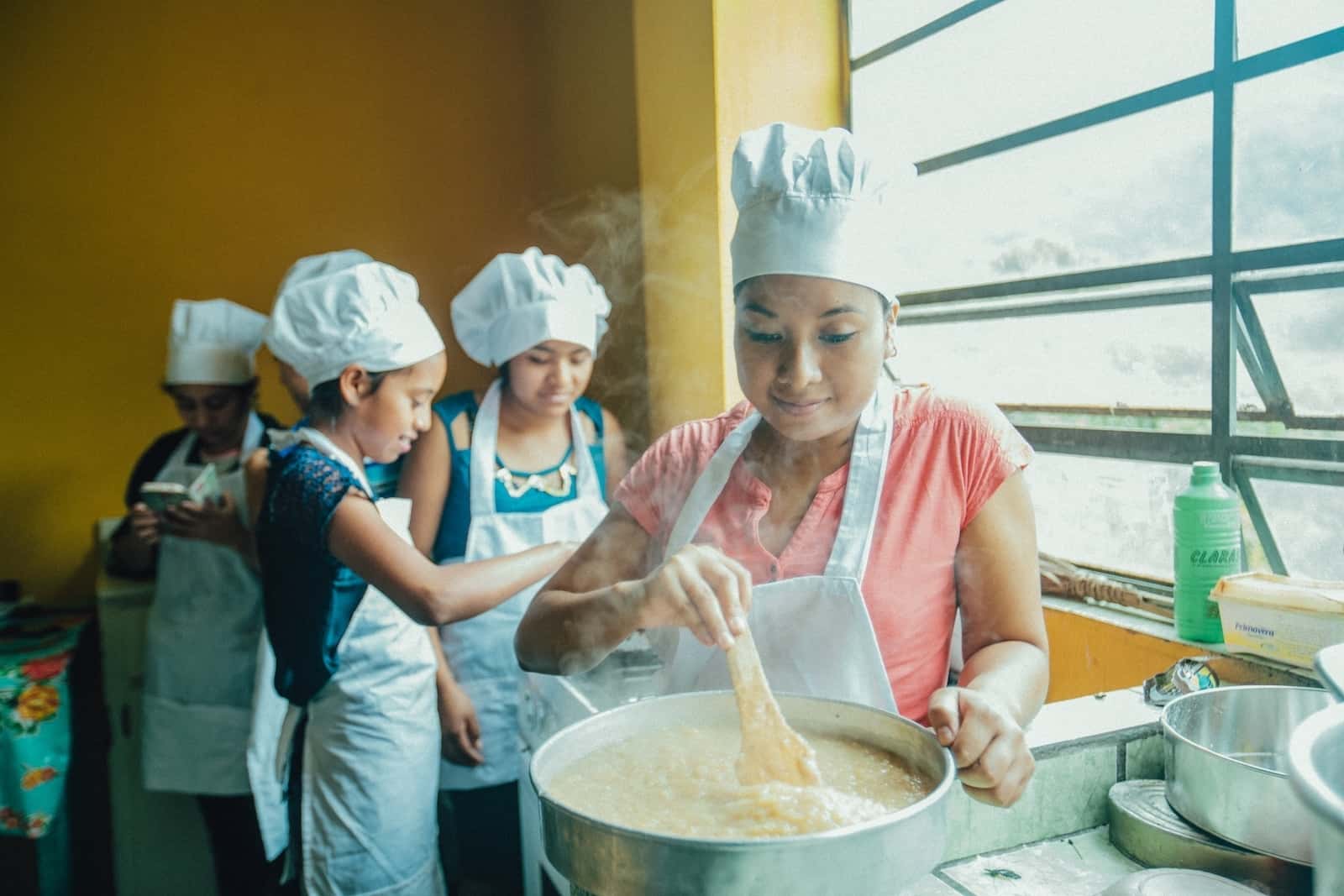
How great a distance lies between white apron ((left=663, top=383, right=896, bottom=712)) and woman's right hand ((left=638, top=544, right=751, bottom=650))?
22 cm

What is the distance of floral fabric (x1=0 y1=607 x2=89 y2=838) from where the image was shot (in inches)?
95.7

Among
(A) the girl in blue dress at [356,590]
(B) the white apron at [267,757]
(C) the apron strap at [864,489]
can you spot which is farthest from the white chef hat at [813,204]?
(B) the white apron at [267,757]

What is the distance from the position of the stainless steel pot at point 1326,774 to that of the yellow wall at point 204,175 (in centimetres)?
243

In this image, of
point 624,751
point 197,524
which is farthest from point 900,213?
point 197,524

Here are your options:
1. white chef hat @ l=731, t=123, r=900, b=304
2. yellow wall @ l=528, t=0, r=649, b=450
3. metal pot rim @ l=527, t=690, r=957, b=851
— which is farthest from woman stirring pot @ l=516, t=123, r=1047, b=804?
yellow wall @ l=528, t=0, r=649, b=450

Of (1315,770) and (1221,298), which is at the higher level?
(1221,298)

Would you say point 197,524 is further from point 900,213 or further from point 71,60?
point 900,213

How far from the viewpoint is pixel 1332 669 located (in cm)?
59

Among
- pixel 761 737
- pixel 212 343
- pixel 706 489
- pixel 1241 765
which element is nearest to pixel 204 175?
pixel 212 343

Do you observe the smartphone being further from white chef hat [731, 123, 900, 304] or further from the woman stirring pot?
white chef hat [731, 123, 900, 304]

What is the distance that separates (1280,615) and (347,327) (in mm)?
1601

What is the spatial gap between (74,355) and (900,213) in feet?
9.28

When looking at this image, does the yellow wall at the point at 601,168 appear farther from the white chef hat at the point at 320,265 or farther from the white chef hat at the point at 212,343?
the white chef hat at the point at 212,343

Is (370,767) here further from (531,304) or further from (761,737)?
(761,737)
